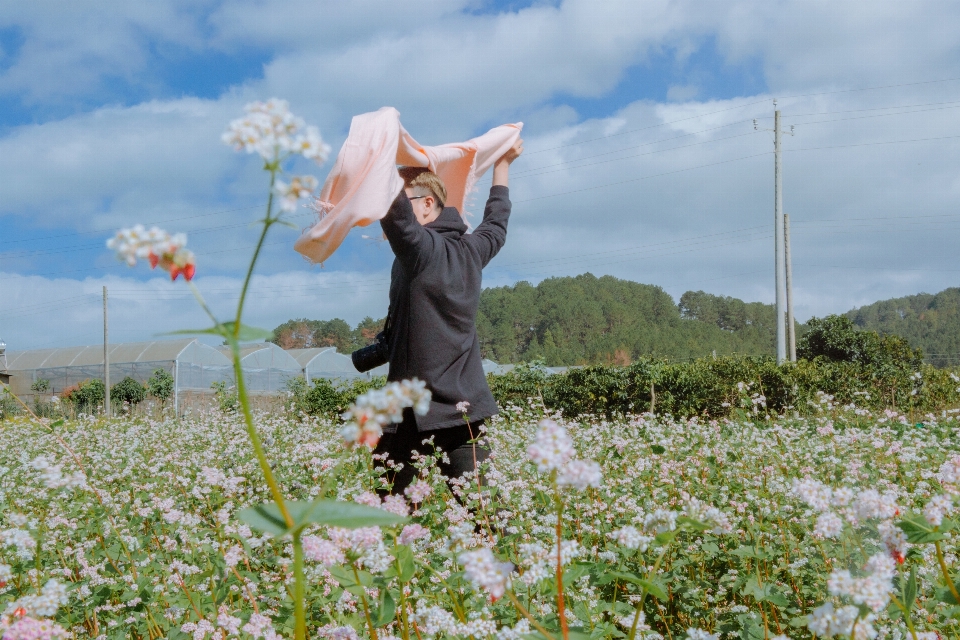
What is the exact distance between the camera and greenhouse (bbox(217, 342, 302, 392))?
27.7 meters

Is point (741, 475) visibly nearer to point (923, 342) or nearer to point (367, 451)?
point (367, 451)

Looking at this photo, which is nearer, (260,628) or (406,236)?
(260,628)

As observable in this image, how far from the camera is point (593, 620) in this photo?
1924 mm

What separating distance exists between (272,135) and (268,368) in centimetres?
2913

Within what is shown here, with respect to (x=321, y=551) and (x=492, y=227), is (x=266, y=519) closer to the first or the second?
(x=321, y=551)

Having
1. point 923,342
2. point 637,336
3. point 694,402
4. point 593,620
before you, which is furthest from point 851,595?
point 923,342

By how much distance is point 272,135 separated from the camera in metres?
0.83

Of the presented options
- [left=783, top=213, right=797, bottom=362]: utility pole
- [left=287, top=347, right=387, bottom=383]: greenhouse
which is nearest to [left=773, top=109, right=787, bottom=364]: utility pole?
[left=783, top=213, right=797, bottom=362]: utility pole

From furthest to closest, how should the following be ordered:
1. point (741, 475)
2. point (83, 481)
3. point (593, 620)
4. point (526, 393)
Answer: point (526, 393)
point (741, 475)
point (593, 620)
point (83, 481)

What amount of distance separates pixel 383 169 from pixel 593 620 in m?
1.61

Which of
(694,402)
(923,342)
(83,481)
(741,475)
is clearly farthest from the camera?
(923,342)

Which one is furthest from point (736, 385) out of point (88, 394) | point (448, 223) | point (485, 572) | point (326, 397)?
point (88, 394)

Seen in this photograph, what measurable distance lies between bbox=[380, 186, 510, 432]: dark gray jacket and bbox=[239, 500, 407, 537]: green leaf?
2.06 meters

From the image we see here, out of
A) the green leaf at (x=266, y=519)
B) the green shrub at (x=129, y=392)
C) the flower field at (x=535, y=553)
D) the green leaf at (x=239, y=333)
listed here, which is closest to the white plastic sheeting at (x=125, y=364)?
the green shrub at (x=129, y=392)
